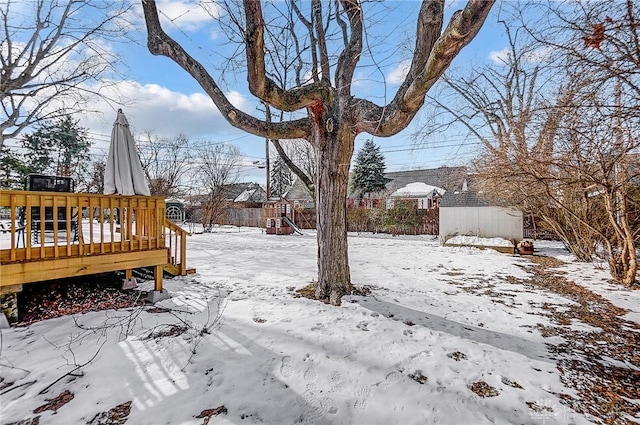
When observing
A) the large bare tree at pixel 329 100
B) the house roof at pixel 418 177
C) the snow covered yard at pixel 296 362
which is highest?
the house roof at pixel 418 177

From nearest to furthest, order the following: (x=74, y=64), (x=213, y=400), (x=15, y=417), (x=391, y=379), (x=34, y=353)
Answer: (x=15, y=417), (x=213, y=400), (x=391, y=379), (x=34, y=353), (x=74, y=64)

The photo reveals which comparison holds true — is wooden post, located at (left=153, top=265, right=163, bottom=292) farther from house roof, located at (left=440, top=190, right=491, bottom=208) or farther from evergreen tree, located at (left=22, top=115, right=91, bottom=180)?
evergreen tree, located at (left=22, top=115, right=91, bottom=180)

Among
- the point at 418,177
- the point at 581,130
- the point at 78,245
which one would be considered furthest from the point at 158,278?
the point at 418,177

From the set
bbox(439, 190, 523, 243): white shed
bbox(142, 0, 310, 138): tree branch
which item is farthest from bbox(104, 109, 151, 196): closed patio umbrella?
bbox(439, 190, 523, 243): white shed

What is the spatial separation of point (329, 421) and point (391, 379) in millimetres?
662

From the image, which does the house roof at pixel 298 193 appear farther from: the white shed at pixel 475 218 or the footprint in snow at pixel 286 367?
the footprint in snow at pixel 286 367

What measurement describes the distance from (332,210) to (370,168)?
53.8ft

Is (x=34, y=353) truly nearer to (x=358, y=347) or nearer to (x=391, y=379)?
(x=358, y=347)

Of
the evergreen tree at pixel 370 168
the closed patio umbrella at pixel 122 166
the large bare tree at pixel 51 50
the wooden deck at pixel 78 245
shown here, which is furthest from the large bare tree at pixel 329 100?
the evergreen tree at pixel 370 168

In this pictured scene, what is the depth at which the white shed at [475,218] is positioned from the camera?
10.3 m

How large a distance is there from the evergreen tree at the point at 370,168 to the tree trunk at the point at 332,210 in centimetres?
1609

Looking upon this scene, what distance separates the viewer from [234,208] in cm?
2294

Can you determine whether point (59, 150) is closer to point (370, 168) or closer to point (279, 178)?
point (279, 178)

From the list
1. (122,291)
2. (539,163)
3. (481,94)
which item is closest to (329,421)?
(122,291)
